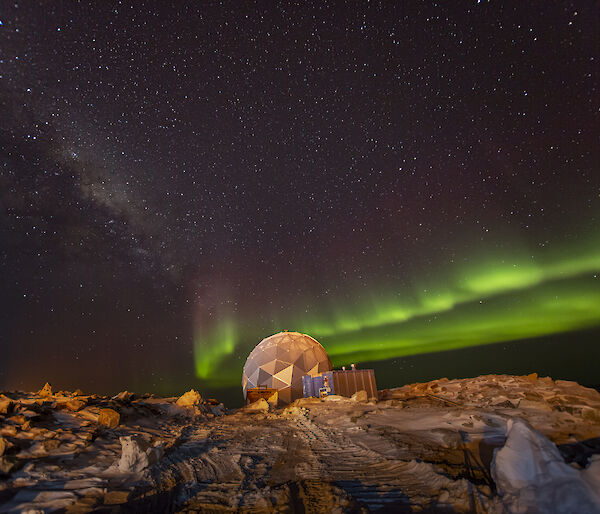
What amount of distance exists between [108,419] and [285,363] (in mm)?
16602

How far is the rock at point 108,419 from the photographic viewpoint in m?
8.47

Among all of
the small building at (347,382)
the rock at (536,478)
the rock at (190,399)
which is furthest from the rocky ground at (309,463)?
the small building at (347,382)

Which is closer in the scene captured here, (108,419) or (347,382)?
(108,419)

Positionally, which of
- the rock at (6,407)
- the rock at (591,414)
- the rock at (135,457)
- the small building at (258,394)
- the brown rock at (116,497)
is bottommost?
the small building at (258,394)

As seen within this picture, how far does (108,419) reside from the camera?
8.55m

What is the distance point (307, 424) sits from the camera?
33.3 ft

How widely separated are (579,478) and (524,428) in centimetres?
86

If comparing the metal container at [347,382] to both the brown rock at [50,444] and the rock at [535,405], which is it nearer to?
the rock at [535,405]

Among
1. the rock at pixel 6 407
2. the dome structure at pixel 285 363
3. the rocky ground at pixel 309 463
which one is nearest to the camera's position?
the rocky ground at pixel 309 463

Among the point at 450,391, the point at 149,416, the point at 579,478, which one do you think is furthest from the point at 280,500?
the point at 450,391

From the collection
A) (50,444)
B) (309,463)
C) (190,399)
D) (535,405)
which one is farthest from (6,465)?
(535,405)

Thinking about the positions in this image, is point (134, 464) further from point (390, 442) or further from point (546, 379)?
point (546, 379)

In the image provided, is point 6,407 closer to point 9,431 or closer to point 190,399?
point 9,431

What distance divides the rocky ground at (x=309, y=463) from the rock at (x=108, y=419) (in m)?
0.03
